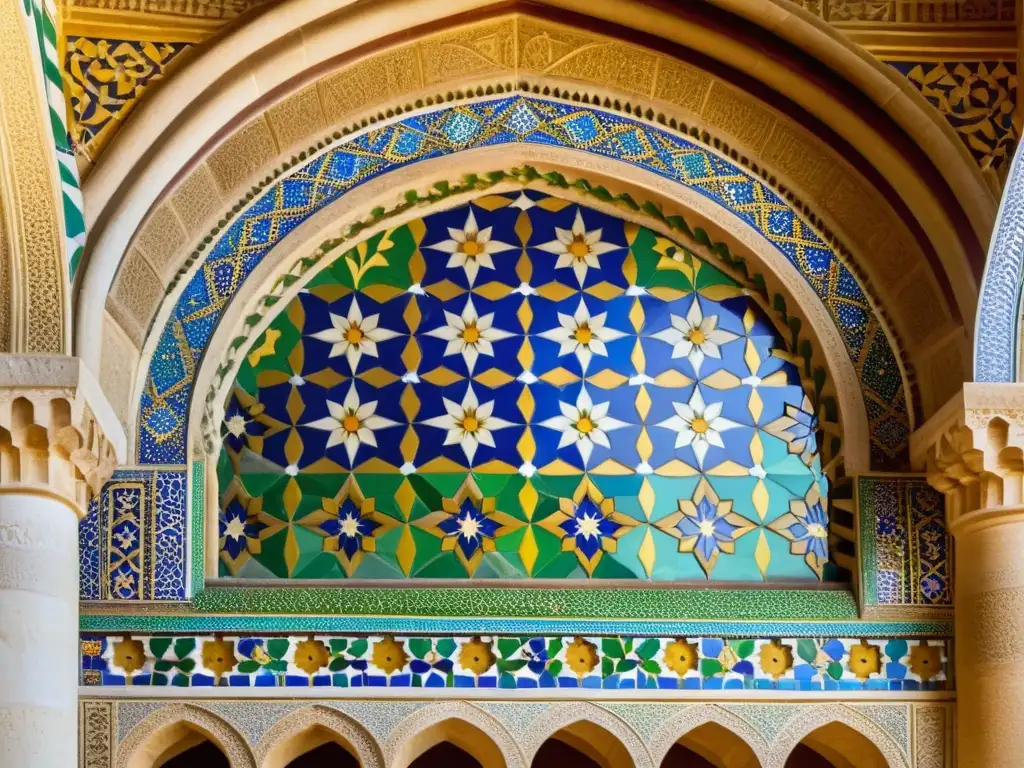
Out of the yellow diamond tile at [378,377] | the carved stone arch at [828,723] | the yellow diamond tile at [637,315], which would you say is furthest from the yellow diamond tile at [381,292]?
the carved stone arch at [828,723]

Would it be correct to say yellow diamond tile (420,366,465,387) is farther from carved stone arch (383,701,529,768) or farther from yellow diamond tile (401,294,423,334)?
carved stone arch (383,701,529,768)

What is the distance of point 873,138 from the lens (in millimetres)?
7992

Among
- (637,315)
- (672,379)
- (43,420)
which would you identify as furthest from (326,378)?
(43,420)

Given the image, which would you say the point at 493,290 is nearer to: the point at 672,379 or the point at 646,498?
the point at 672,379

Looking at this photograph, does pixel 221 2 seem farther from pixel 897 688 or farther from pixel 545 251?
pixel 897 688

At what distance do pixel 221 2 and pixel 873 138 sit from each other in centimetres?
270

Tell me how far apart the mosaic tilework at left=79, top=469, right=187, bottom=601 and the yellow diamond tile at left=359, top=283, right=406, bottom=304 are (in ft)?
3.86

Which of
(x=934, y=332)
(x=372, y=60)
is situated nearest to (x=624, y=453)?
(x=934, y=332)

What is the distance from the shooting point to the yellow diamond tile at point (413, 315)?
27.0ft

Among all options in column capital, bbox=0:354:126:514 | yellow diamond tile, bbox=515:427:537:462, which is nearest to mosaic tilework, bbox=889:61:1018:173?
yellow diamond tile, bbox=515:427:537:462

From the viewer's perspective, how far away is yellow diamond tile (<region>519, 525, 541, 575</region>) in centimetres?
788

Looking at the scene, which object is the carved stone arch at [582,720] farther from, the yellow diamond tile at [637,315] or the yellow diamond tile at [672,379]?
the yellow diamond tile at [637,315]

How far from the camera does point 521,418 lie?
811 centimetres

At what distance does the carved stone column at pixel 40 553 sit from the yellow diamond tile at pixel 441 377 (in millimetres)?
1676
